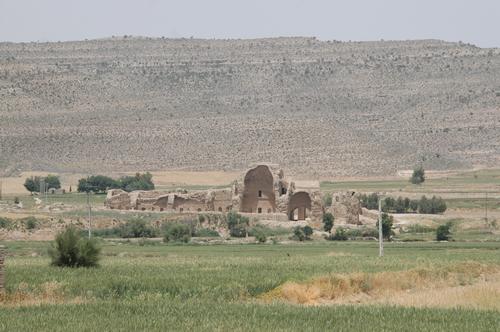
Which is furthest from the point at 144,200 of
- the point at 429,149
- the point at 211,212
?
the point at 429,149

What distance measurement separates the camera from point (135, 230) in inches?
2522

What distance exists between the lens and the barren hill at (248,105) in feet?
363

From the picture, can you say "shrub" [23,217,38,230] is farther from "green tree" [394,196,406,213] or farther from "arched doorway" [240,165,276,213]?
"green tree" [394,196,406,213]

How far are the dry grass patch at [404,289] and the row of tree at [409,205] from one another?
37.3 metres

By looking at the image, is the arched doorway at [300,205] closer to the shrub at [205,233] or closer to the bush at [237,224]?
the bush at [237,224]

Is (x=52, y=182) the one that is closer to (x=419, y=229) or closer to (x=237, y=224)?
(x=237, y=224)

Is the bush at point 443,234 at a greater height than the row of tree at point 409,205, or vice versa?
the row of tree at point 409,205

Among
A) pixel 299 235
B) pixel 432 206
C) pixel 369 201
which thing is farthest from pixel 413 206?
pixel 299 235

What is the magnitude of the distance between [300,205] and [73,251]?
1404 inches

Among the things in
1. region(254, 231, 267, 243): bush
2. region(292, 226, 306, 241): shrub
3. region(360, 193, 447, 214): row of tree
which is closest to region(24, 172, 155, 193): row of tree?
region(360, 193, 447, 214): row of tree

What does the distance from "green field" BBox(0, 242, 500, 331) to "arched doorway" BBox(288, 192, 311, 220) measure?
2154 centimetres

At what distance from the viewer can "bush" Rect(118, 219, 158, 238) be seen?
63744 mm

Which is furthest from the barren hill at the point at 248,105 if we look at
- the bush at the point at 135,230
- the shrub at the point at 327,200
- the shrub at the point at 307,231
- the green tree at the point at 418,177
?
the shrub at the point at 307,231

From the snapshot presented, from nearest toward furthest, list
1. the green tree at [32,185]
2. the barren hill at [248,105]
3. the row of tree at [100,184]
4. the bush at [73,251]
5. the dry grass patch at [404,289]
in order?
1. the dry grass patch at [404,289]
2. the bush at [73,251]
3. the row of tree at [100,184]
4. the green tree at [32,185]
5. the barren hill at [248,105]
